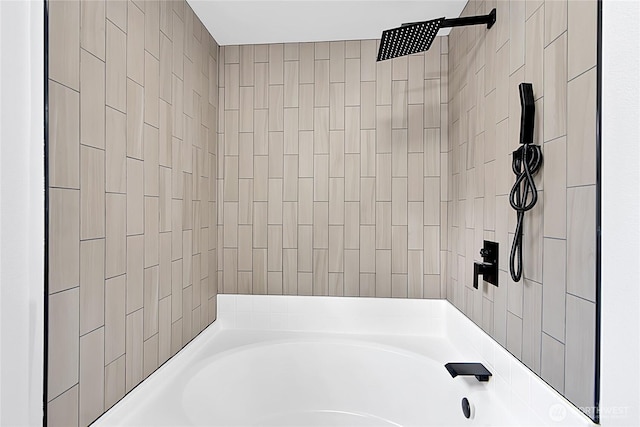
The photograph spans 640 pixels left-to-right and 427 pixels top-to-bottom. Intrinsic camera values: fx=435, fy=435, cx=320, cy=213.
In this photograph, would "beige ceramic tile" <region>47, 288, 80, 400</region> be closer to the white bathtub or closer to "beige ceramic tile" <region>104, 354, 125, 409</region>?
"beige ceramic tile" <region>104, 354, 125, 409</region>

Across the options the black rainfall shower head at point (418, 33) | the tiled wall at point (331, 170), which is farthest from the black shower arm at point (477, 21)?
the tiled wall at point (331, 170)

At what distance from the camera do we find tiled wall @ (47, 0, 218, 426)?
1156mm

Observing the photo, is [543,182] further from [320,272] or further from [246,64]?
[246,64]

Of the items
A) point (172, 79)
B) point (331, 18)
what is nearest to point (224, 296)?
point (172, 79)

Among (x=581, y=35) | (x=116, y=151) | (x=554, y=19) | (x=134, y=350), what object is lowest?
(x=134, y=350)

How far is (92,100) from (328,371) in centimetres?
168

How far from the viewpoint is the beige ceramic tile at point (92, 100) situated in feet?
4.08

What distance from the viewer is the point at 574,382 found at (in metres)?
1.07

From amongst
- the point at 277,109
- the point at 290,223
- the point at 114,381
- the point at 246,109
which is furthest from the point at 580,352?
the point at 246,109

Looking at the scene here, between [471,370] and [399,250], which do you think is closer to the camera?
[471,370]

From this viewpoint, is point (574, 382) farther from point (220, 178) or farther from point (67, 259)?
point (220, 178)

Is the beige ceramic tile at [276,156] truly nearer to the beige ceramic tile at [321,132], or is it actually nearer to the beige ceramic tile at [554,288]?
the beige ceramic tile at [321,132]

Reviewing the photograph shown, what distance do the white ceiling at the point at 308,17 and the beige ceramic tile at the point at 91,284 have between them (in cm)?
136

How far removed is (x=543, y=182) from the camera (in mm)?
1267
